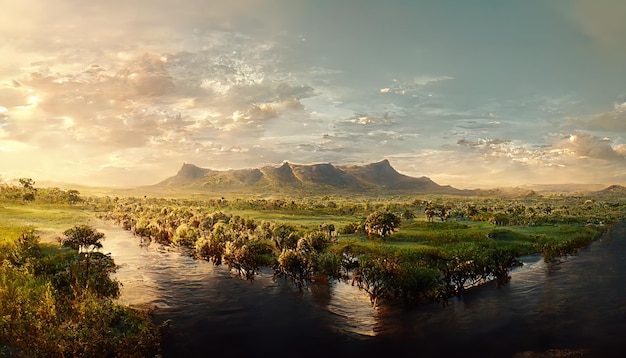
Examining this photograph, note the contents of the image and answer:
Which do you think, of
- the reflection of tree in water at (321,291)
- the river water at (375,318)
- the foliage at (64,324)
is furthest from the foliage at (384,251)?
the foliage at (64,324)

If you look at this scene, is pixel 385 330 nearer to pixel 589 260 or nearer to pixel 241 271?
pixel 241 271

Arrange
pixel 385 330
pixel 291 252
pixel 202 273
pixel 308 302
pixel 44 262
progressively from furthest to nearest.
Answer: pixel 202 273 → pixel 291 252 → pixel 44 262 → pixel 308 302 → pixel 385 330

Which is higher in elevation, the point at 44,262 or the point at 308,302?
the point at 44,262

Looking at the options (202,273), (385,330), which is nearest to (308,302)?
(385,330)

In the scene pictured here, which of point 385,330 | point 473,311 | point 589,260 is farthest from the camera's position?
point 589,260

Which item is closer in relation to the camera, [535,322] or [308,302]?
[535,322]

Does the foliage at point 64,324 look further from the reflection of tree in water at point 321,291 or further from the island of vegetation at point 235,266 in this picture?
the reflection of tree in water at point 321,291

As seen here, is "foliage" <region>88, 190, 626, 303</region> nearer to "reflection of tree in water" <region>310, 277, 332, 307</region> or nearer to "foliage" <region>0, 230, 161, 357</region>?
"reflection of tree in water" <region>310, 277, 332, 307</region>
